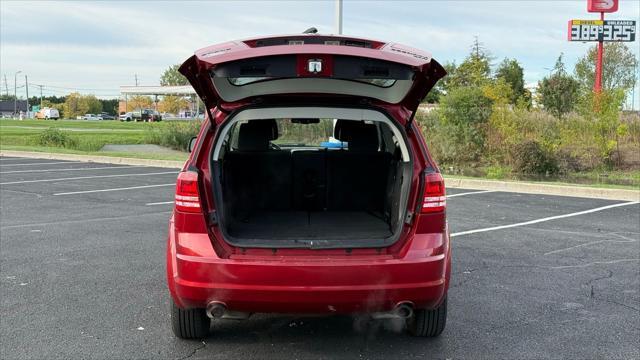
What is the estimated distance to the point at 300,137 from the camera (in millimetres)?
11945

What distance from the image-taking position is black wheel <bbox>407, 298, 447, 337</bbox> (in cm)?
405

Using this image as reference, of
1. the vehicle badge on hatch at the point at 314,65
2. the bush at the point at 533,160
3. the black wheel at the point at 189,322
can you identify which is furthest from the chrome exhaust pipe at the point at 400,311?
the bush at the point at 533,160

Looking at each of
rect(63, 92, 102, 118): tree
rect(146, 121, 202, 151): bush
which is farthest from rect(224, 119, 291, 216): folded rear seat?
rect(63, 92, 102, 118): tree

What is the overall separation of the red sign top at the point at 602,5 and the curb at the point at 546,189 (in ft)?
94.1

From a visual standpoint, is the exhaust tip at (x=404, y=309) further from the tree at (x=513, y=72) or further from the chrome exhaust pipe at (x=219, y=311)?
the tree at (x=513, y=72)

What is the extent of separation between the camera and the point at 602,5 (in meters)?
36.8

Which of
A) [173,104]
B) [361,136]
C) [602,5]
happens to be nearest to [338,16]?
[361,136]

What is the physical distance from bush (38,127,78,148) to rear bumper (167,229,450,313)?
25.0m

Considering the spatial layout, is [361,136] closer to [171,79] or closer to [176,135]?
[176,135]

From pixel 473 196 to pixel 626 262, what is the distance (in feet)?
17.4

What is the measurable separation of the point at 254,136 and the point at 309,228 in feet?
3.47

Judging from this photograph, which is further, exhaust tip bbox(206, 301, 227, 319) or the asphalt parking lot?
the asphalt parking lot

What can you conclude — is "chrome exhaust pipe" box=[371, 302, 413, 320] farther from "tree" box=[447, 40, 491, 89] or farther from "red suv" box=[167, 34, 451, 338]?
"tree" box=[447, 40, 491, 89]

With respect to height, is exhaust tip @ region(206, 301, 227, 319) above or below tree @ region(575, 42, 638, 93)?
below
